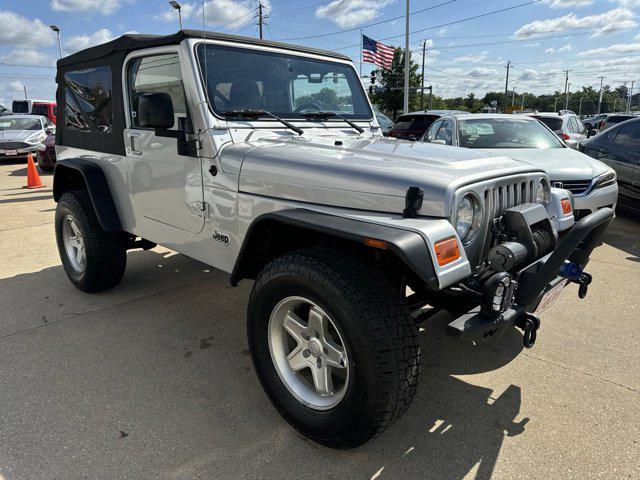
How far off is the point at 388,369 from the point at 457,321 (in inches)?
15.0

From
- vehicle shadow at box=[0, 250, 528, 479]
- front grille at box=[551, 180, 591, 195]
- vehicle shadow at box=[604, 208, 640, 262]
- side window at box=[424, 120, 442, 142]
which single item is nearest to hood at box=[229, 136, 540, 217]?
vehicle shadow at box=[0, 250, 528, 479]

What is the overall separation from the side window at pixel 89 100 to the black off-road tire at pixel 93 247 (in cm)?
63

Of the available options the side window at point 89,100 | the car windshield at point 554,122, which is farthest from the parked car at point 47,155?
the car windshield at point 554,122

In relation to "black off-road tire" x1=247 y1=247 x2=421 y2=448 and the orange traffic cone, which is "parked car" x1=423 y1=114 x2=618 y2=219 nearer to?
"black off-road tire" x1=247 y1=247 x2=421 y2=448

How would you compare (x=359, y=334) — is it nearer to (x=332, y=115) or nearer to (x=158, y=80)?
(x=332, y=115)

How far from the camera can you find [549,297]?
2412 mm

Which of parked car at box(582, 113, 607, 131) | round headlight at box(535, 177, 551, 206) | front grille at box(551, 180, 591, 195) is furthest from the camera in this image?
parked car at box(582, 113, 607, 131)

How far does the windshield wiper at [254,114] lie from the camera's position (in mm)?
2998

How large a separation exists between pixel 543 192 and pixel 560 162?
3.67 m

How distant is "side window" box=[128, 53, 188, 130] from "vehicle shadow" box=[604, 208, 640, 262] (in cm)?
466

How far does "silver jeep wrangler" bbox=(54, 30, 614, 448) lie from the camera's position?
206 cm

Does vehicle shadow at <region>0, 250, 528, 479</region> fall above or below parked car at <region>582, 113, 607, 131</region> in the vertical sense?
below

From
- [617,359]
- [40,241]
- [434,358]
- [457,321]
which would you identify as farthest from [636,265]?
[40,241]

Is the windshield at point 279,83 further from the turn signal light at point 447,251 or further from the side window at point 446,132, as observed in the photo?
the side window at point 446,132
